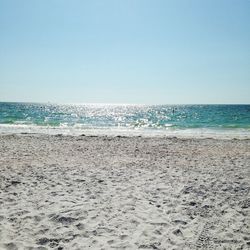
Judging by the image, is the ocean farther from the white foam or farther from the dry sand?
the dry sand

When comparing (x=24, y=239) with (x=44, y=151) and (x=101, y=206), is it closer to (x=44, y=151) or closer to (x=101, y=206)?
(x=101, y=206)

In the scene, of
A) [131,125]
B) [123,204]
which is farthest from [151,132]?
[123,204]

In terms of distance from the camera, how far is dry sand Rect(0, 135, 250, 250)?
6.05 meters

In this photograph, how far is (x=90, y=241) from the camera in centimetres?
591

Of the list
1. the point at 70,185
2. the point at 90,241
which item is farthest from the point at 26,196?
the point at 90,241

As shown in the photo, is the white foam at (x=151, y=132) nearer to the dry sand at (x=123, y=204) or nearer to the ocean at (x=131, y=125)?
the ocean at (x=131, y=125)

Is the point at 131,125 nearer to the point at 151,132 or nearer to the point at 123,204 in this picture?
the point at 151,132

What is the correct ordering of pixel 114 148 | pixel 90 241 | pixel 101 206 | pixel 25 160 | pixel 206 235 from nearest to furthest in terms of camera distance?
pixel 90 241, pixel 206 235, pixel 101 206, pixel 25 160, pixel 114 148

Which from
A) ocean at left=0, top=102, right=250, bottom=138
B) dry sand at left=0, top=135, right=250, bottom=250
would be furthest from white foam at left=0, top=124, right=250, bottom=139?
dry sand at left=0, top=135, right=250, bottom=250

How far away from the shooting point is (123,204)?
780 cm

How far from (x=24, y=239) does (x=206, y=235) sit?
11.6ft

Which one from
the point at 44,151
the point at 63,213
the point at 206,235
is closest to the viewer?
the point at 206,235

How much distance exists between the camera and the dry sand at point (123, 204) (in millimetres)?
6047

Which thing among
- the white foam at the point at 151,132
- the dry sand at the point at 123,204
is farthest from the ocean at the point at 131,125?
the dry sand at the point at 123,204
